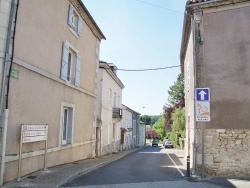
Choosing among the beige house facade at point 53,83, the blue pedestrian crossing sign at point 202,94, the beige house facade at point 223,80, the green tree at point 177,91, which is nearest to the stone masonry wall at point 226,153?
the beige house facade at point 223,80

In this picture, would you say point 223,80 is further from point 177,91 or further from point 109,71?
point 177,91

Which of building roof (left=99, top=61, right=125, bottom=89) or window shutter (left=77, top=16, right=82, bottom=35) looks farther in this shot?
building roof (left=99, top=61, right=125, bottom=89)

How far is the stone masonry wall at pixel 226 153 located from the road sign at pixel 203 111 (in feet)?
3.04

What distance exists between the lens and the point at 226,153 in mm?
9617

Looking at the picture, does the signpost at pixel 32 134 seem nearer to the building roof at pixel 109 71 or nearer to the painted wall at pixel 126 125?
the building roof at pixel 109 71

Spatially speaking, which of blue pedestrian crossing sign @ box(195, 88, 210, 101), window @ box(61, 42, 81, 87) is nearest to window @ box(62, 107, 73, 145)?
window @ box(61, 42, 81, 87)

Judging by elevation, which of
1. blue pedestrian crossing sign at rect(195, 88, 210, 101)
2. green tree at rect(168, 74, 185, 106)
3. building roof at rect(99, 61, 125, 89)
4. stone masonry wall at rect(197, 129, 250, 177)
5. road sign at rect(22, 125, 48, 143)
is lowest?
Answer: stone masonry wall at rect(197, 129, 250, 177)

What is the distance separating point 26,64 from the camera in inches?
323

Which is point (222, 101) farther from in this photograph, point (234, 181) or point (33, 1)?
point (33, 1)

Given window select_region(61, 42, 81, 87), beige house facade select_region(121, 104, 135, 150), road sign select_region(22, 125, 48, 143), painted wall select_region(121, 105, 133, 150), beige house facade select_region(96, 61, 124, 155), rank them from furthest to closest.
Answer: painted wall select_region(121, 105, 133, 150) < beige house facade select_region(121, 104, 135, 150) < beige house facade select_region(96, 61, 124, 155) < window select_region(61, 42, 81, 87) < road sign select_region(22, 125, 48, 143)

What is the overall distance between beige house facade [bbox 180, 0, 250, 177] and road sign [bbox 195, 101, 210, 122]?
0.52 meters

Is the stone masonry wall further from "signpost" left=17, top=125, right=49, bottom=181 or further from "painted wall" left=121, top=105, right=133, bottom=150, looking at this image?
"painted wall" left=121, top=105, right=133, bottom=150

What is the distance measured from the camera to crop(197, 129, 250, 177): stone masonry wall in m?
9.49

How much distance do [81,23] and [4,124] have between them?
7.55 meters
